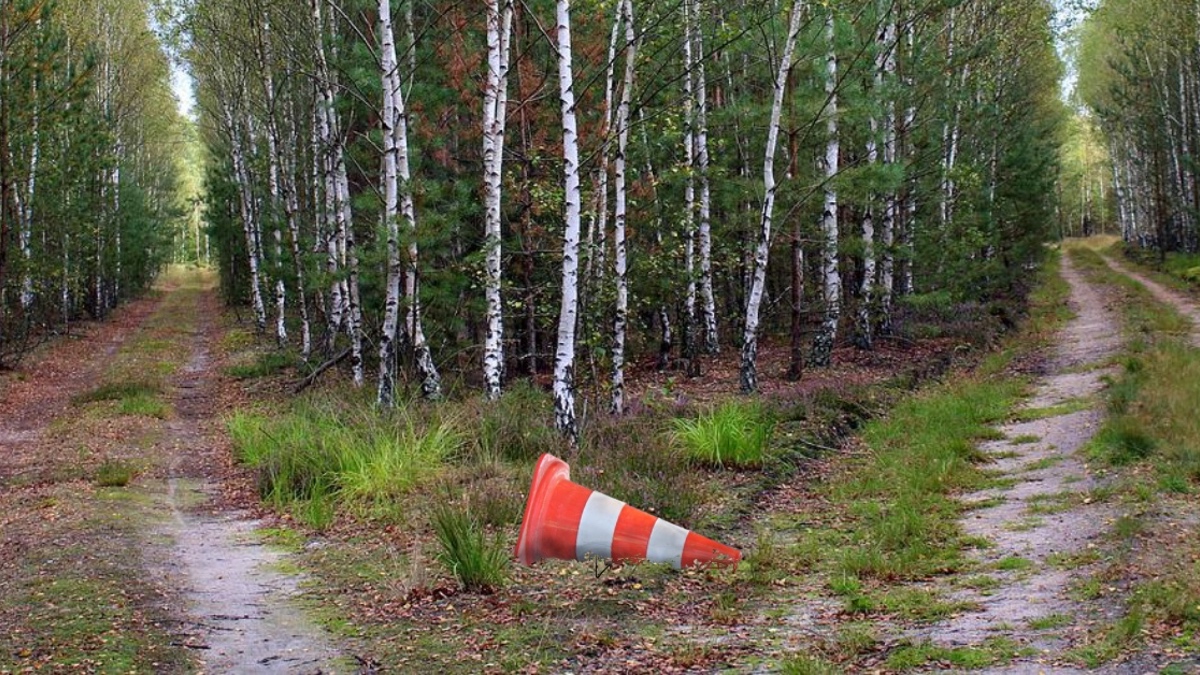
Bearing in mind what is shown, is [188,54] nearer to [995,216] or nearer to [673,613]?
[995,216]

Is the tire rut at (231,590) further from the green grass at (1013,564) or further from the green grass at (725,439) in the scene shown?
the green grass at (725,439)

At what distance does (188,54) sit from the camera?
27312 millimetres

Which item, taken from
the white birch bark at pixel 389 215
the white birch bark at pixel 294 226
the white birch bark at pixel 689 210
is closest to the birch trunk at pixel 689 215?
the white birch bark at pixel 689 210

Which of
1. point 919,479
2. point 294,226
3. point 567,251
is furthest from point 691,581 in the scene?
point 294,226

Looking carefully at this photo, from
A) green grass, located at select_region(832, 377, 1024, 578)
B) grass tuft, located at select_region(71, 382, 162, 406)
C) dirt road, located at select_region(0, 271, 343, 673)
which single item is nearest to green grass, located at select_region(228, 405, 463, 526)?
dirt road, located at select_region(0, 271, 343, 673)

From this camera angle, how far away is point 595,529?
713 cm

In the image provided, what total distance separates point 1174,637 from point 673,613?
2658 millimetres

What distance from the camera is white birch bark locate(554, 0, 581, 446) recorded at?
35.6 feet

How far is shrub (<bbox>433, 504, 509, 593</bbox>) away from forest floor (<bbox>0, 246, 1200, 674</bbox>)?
123 mm

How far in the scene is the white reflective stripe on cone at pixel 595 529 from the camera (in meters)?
7.11

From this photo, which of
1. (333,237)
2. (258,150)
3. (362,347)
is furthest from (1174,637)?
(258,150)

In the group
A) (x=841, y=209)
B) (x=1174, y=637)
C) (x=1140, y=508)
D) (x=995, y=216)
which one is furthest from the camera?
(x=995, y=216)

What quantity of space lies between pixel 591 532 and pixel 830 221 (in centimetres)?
1104

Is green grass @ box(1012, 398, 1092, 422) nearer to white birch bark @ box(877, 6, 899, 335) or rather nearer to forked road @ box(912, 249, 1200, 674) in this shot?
forked road @ box(912, 249, 1200, 674)
